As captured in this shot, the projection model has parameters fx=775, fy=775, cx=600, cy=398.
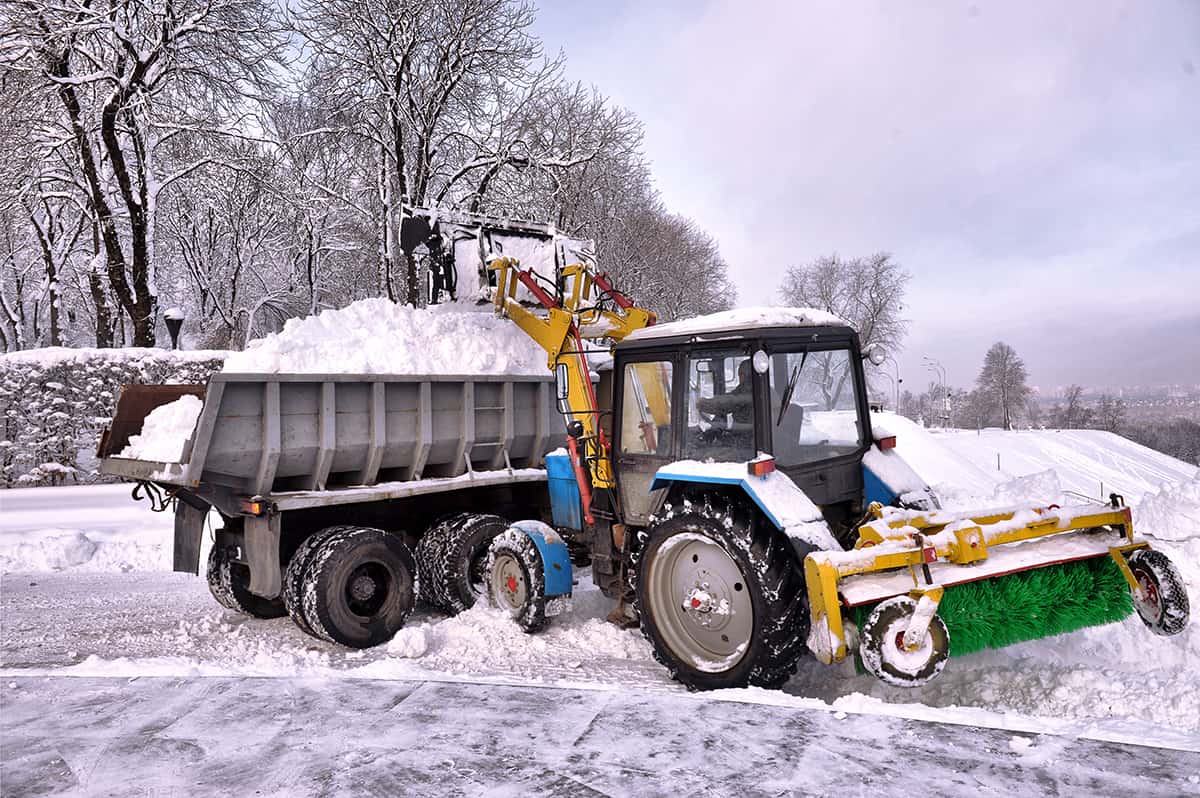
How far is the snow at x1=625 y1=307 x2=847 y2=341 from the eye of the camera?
194 inches

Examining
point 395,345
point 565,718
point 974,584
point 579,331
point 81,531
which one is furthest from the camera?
point 81,531

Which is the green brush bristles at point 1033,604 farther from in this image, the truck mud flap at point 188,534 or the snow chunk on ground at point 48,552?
the snow chunk on ground at point 48,552

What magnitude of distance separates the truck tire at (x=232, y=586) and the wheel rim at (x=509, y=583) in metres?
1.98

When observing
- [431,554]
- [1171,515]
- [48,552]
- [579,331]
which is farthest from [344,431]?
[1171,515]

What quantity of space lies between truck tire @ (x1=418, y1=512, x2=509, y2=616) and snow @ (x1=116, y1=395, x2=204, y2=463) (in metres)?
2.29

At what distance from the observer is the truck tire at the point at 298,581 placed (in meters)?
6.00

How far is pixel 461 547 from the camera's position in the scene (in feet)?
22.5

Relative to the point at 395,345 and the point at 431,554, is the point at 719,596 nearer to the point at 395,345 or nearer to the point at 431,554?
the point at 431,554

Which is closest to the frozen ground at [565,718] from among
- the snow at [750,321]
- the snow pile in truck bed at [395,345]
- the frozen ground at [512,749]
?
the frozen ground at [512,749]

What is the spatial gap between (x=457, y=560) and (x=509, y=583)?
0.62 metres

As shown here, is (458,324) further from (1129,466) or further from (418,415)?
(1129,466)

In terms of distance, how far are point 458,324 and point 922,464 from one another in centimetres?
1514

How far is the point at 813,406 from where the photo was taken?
202 inches

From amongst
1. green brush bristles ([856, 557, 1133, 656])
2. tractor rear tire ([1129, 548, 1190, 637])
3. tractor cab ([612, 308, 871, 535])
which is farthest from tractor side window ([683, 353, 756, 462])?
tractor rear tire ([1129, 548, 1190, 637])
